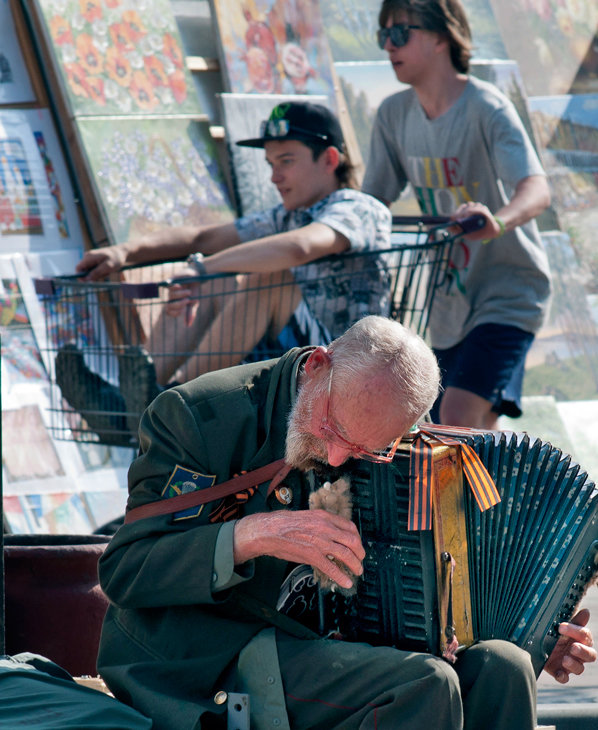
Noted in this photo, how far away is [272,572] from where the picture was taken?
8.44 ft

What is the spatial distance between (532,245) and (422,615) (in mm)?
2509

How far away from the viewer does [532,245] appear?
183 inches

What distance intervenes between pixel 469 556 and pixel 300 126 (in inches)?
88.1

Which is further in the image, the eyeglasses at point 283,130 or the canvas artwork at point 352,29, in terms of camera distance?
the canvas artwork at point 352,29

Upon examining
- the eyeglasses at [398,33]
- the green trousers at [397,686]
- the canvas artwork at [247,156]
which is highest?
the eyeglasses at [398,33]

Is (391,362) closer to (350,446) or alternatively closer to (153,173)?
→ (350,446)

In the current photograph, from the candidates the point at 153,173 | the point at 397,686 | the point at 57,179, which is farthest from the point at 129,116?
the point at 397,686

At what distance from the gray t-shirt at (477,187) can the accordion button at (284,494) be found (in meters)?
2.15

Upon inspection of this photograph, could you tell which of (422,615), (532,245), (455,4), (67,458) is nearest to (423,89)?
(455,4)

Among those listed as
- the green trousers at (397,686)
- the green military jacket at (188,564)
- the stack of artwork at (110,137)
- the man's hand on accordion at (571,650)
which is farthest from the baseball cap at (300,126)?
the green trousers at (397,686)

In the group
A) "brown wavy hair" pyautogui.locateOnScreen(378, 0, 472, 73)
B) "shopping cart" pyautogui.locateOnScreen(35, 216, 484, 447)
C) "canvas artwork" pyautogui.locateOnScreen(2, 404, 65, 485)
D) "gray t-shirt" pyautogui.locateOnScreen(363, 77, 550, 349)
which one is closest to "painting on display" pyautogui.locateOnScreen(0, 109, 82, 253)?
"canvas artwork" pyautogui.locateOnScreen(2, 404, 65, 485)

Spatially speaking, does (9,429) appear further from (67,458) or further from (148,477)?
(148,477)

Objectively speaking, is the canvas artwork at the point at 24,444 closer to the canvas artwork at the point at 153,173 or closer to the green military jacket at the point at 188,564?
the canvas artwork at the point at 153,173

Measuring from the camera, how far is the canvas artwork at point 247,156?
590 cm
